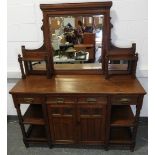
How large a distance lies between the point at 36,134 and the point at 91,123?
739 millimetres

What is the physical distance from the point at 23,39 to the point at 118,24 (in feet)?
3.50

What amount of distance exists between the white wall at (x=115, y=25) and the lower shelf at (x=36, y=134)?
0.96m

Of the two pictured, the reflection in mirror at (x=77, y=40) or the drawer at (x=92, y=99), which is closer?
the drawer at (x=92, y=99)

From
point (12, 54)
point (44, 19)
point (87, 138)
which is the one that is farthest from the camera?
point (12, 54)

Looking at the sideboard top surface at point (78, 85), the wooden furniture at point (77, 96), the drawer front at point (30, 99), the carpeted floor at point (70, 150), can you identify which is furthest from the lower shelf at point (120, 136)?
the drawer front at point (30, 99)

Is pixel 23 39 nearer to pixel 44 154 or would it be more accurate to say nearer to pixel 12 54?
pixel 12 54

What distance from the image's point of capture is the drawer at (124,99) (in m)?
1.91

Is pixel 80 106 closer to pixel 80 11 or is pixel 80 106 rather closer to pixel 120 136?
pixel 120 136

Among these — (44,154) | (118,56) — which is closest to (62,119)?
(44,154)

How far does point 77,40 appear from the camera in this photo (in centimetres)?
211

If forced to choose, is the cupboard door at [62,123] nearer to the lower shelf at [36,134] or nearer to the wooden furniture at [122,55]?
the lower shelf at [36,134]

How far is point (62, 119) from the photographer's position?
2.08m

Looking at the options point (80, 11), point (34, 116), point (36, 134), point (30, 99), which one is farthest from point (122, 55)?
point (36, 134)

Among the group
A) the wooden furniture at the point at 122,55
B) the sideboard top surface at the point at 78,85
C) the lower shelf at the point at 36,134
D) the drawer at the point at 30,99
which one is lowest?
the lower shelf at the point at 36,134
